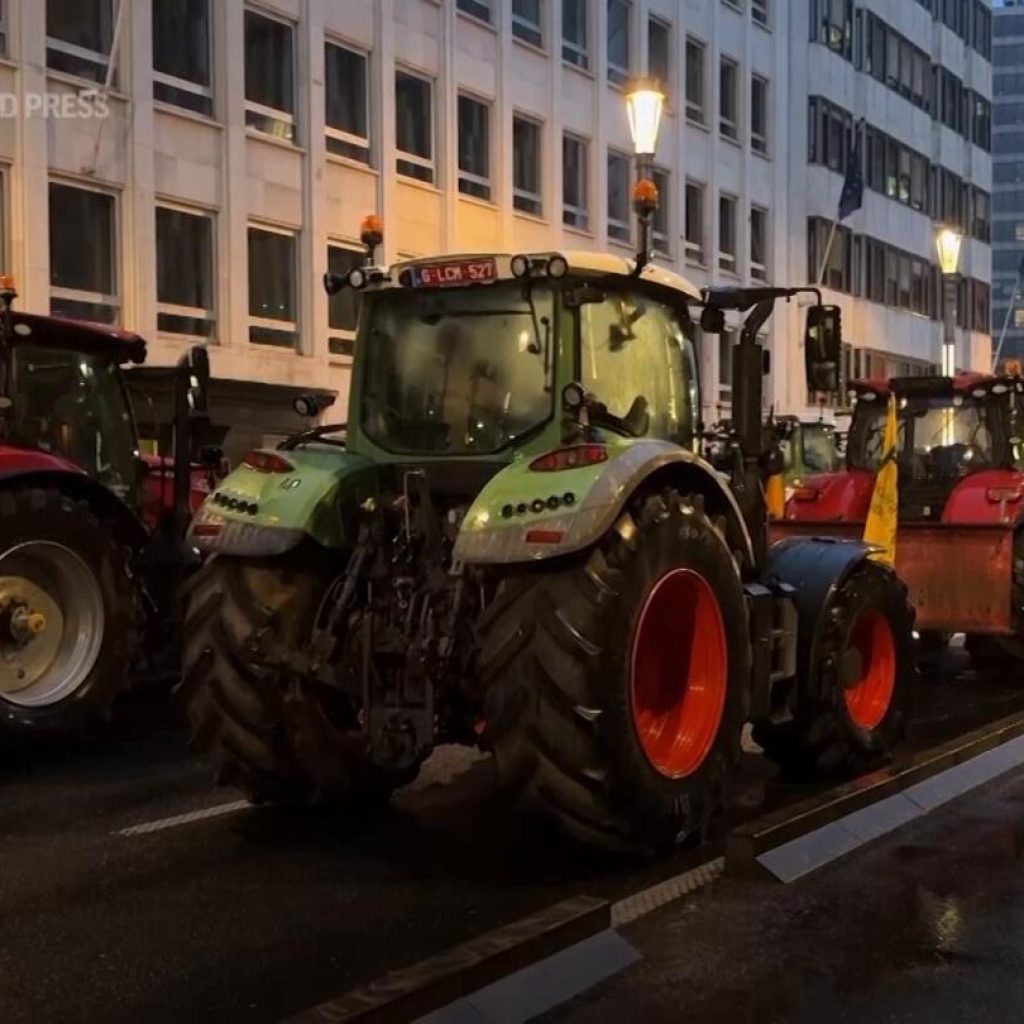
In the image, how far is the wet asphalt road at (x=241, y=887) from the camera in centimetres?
464

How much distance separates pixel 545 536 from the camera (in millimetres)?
5332

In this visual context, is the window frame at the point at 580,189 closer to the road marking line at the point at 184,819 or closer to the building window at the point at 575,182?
the building window at the point at 575,182

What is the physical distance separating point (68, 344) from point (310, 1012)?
240 inches

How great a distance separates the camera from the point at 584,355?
6.30m

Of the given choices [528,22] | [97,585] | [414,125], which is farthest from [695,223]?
[97,585]

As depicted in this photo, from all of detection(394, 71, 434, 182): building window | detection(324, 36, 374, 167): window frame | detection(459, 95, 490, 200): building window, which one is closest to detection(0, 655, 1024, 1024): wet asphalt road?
detection(324, 36, 374, 167): window frame

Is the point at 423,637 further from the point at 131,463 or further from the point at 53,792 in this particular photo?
the point at 131,463

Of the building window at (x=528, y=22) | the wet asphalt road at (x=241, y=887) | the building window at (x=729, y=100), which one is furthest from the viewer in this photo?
the building window at (x=729, y=100)

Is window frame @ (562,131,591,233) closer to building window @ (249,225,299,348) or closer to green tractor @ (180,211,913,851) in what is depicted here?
building window @ (249,225,299,348)

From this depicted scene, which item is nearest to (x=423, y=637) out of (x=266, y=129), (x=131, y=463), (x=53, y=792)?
(x=53, y=792)

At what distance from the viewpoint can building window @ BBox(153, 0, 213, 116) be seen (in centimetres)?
2002

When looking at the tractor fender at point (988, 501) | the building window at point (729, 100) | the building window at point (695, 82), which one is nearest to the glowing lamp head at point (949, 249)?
the tractor fender at point (988, 501)

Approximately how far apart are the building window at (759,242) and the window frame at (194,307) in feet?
56.0

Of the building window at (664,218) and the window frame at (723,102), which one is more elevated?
the window frame at (723,102)
